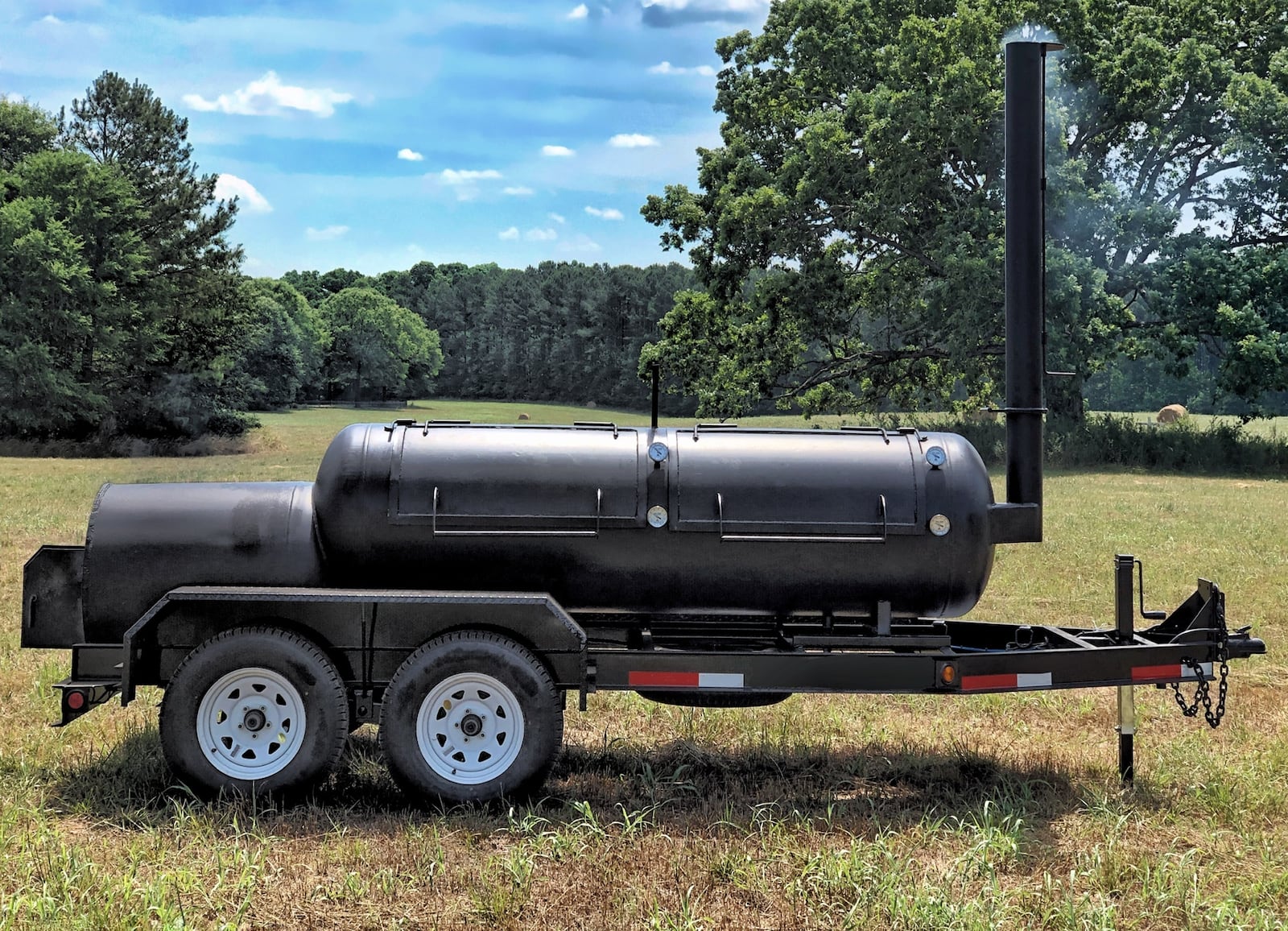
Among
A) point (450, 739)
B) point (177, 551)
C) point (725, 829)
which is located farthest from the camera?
point (177, 551)

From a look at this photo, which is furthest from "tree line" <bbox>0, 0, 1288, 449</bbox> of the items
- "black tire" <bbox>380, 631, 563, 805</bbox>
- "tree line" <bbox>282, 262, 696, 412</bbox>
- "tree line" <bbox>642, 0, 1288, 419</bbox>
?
"tree line" <bbox>282, 262, 696, 412</bbox>

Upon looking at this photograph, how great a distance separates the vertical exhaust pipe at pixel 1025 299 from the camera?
6922 millimetres

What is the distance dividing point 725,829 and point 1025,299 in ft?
12.1

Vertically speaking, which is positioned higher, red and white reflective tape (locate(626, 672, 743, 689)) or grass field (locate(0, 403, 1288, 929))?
red and white reflective tape (locate(626, 672, 743, 689))

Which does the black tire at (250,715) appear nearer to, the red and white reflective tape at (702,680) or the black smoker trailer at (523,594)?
the black smoker trailer at (523,594)

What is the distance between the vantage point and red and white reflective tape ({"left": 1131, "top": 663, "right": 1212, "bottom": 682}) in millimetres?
6379

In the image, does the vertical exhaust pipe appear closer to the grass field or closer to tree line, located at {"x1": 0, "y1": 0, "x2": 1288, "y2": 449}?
the grass field

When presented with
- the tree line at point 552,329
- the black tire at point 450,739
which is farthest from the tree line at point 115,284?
the black tire at point 450,739

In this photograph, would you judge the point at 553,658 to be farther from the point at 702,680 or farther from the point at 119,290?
A: the point at 119,290

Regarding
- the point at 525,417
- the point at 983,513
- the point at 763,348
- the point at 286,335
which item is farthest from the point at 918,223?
the point at 286,335

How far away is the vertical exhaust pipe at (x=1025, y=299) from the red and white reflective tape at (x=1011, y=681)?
92 centimetres

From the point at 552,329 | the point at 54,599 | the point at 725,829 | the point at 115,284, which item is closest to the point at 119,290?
the point at 115,284

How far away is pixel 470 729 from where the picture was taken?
6020 mm

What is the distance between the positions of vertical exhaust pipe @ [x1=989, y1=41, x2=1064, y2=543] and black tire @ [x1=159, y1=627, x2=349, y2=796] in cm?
415
